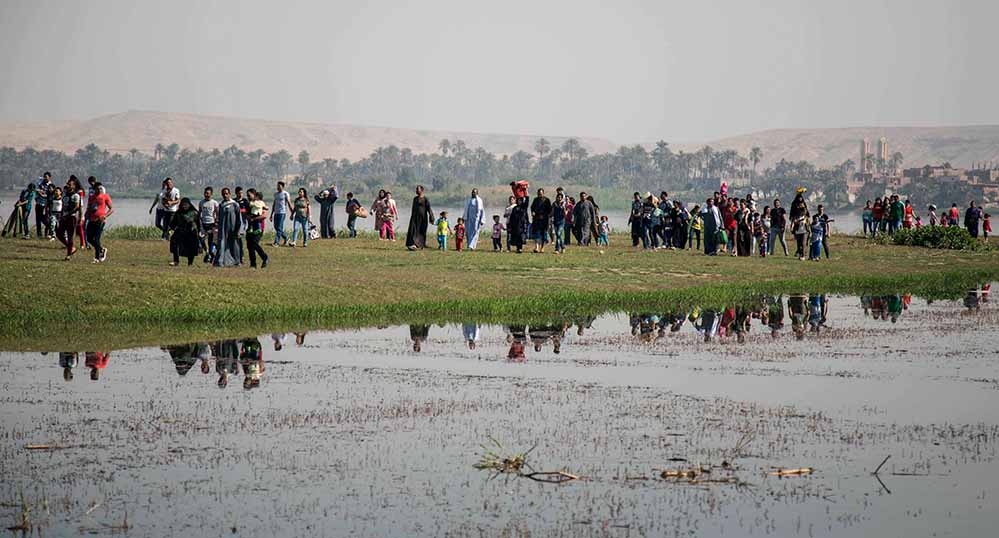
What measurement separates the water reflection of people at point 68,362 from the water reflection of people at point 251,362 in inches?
91.0

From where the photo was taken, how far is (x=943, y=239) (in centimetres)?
5000

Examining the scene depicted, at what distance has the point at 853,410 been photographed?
17047 mm

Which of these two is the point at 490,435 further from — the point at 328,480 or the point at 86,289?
the point at 86,289

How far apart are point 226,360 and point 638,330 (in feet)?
27.2

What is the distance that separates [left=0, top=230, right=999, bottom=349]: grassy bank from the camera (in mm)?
24891

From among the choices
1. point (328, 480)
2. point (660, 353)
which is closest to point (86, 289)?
point (660, 353)

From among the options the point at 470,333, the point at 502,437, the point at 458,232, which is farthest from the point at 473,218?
the point at 502,437

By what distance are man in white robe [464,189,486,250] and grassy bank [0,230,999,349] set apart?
1.08m

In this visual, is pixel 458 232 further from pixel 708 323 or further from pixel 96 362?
pixel 96 362

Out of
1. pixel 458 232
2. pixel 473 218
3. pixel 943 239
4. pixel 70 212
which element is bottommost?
pixel 943 239

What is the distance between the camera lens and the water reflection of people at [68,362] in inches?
741

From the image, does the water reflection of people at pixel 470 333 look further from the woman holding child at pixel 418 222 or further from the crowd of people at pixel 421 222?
the woman holding child at pixel 418 222

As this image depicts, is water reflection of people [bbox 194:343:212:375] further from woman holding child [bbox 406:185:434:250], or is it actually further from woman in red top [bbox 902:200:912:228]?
woman in red top [bbox 902:200:912:228]

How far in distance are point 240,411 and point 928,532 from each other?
8.13 metres
